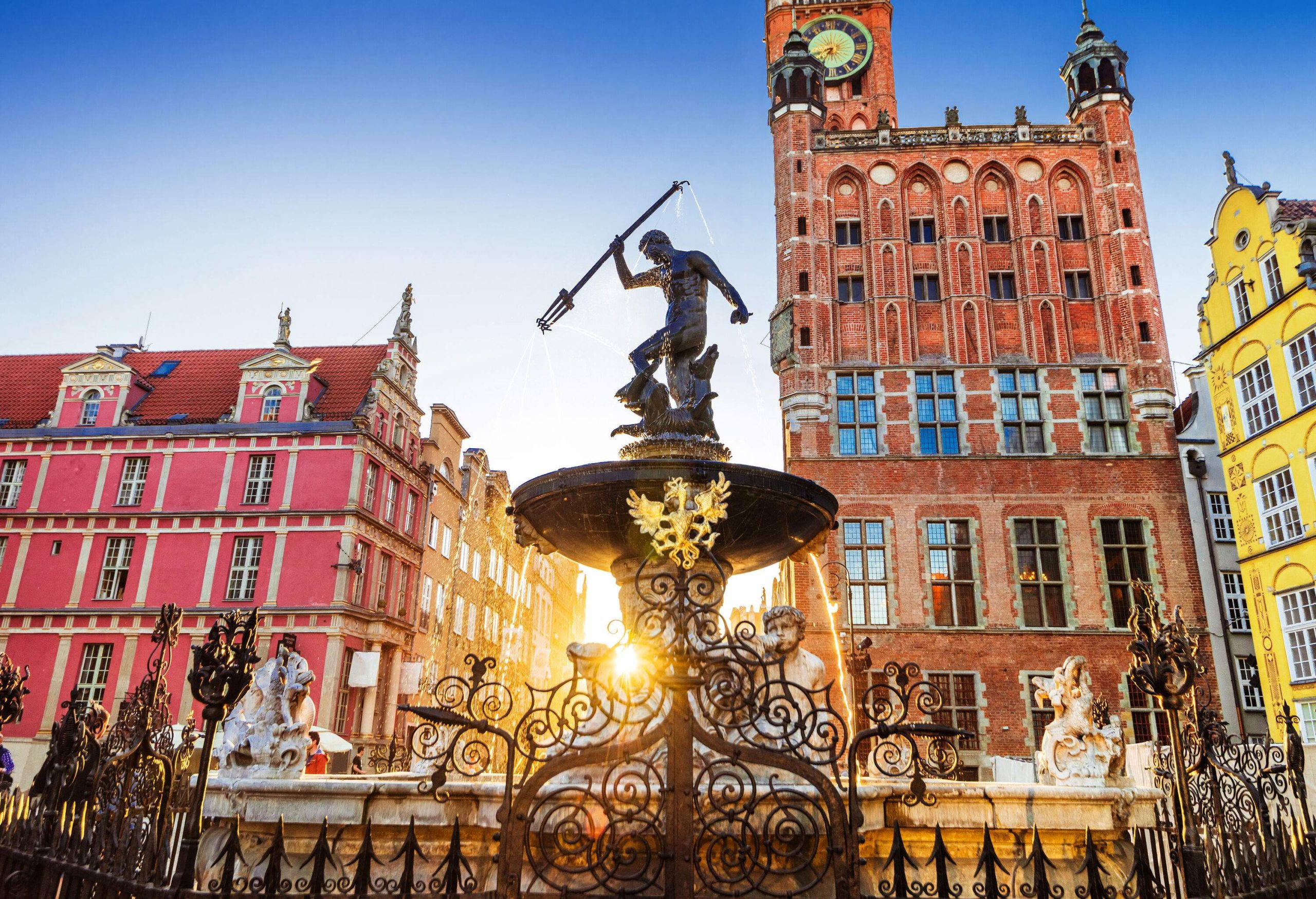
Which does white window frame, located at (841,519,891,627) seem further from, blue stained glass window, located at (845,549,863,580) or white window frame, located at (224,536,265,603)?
white window frame, located at (224,536,265,603)

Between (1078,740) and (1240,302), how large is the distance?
20.7 metres

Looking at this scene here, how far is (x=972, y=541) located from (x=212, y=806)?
2115 centimetres

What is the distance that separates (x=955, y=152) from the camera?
89.4 ft

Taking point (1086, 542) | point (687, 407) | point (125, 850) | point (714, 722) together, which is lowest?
point (125, 850)

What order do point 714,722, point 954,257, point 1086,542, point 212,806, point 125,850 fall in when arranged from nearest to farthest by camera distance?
point 714,722
point 125,850
point 212,806
point 1086,542
point 954,257

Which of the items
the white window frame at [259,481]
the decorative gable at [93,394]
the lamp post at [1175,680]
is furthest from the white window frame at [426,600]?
the lamp post at [1175,680]

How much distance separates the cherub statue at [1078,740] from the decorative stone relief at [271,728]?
581 centimetres

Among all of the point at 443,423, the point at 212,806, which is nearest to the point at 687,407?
the point at 212,806

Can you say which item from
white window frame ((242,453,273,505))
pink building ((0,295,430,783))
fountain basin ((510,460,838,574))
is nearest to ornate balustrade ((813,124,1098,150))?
pink building ((0,295,430,783))

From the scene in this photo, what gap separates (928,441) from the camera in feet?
81.8

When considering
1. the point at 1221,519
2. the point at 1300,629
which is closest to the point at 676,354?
the point at 1300,629

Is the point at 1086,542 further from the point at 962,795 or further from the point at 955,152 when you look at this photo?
the point at 962,795

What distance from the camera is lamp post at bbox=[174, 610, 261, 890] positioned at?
15.1ft

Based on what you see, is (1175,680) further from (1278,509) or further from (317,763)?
(1278,509)
